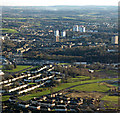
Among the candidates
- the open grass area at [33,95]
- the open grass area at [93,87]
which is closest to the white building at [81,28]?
the open grass area at [93,87]

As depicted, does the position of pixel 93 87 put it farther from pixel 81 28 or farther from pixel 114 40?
pixel 81 28

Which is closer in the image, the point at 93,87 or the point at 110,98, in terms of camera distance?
the point at 110,98

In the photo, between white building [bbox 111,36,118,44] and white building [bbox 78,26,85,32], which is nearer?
white building [bbox 111,36,118,44]

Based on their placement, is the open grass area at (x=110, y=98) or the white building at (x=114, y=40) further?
the white building at (x=114, y=40)

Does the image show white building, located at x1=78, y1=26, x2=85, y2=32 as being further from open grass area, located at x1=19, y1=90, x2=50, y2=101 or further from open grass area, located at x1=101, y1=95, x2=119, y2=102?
open grass area, located at x1=101, y1=95, x2=119, y2=102

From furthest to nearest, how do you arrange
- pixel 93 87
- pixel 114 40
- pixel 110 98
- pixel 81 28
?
pixel 81 28, pixel 114 40, pixel 93 87, pixel 110 98

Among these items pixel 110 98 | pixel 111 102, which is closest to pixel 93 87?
pixel 110 98

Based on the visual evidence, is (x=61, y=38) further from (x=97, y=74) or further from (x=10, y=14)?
(x=10, y=14)

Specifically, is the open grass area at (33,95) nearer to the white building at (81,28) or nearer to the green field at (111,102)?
the green field at (111,102)

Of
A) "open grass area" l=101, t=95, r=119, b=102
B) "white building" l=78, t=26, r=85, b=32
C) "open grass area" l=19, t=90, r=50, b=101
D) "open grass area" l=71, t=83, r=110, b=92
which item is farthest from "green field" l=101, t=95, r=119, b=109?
"white building" l=78, t=26, r=85, b=32

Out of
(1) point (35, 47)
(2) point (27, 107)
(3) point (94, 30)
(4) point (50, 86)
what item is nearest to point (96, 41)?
(1) point (35, 47)

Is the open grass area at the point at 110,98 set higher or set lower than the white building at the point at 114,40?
higher
